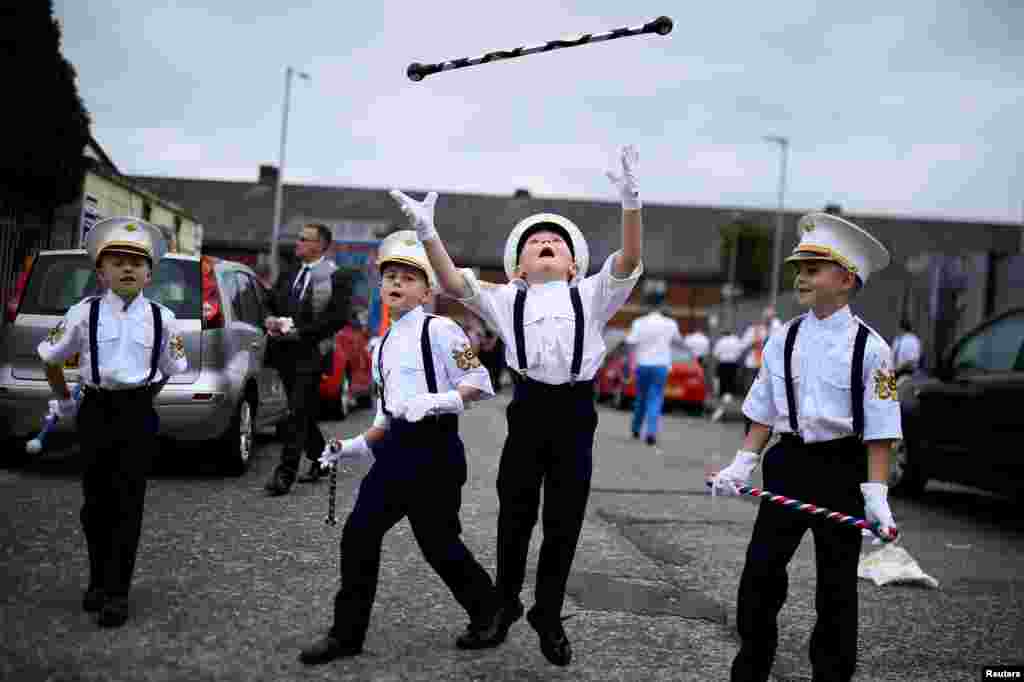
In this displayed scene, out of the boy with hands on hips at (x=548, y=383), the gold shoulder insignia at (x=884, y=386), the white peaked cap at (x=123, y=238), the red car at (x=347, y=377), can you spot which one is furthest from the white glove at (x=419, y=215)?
the red car at (x=347, y=377)

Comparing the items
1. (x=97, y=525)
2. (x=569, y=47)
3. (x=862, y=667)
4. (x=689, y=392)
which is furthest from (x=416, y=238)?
(x=689, y=392)

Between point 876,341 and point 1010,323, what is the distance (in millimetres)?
5926

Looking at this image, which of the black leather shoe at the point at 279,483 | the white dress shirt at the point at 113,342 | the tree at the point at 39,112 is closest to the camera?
the white dress shirt at the point at 113,342

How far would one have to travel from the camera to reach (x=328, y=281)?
758 cm

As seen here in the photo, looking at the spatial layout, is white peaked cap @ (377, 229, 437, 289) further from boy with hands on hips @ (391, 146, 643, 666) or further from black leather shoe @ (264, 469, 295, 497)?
black leather shoe @ (264, 469, 295, 497)

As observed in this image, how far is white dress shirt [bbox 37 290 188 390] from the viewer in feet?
14.3

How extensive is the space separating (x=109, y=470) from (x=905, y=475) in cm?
760

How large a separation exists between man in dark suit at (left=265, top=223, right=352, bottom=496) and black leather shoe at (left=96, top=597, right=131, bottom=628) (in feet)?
10.5

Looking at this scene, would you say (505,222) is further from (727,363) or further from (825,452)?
(825,452)

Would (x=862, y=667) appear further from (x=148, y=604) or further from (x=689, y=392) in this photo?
(x=689, y=392)

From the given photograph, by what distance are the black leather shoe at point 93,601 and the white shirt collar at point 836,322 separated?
302 centimetres

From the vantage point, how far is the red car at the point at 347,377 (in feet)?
41.9

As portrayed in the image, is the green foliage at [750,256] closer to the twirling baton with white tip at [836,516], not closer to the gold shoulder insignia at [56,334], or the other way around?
the gold shoulder insignia at [56,334]

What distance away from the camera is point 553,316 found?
4.12 meters
